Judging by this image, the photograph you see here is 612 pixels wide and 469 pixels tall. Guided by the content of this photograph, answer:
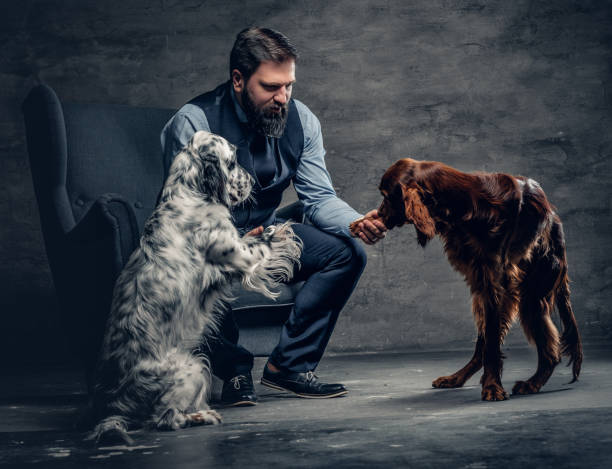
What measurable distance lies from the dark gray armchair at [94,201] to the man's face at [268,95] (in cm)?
50

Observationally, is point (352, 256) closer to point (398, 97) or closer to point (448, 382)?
point (448, 382)

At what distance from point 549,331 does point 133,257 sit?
1548 mm

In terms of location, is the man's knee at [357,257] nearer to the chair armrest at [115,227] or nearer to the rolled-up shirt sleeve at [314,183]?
the rolled-up shirt sleeve at [314,183]

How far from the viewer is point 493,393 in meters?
2.87

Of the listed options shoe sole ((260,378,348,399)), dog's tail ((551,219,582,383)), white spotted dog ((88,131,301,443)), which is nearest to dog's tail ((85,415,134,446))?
white spotted dog ((88,131,301,443))

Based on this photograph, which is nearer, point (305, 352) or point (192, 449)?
point (192, 449)

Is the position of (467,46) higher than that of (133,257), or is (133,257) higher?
(467,46)

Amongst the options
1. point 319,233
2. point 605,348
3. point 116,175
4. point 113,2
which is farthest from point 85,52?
point 605,348

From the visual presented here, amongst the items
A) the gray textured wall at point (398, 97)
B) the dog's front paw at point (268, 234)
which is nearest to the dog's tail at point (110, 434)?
the dog's front paw at point (268, 234)

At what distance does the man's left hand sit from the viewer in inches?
120

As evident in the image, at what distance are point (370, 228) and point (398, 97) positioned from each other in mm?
1911

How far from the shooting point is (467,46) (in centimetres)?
477

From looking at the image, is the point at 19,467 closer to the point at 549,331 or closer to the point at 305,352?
the point at 305,352

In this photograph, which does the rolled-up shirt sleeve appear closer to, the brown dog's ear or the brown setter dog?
the brown setter dog
